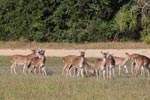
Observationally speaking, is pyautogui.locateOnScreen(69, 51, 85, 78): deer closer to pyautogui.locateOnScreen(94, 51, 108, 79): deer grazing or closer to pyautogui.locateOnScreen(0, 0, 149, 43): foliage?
pyautogui.locateOnScreen(94, 51, 108, 79): deer grazing

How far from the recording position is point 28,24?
150 feet

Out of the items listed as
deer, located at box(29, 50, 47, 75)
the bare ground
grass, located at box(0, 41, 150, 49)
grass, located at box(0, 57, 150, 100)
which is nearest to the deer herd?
deer, located at box(29, 50, 47, 75)

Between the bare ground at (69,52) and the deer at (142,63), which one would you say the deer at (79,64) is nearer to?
the deer at (142,63)

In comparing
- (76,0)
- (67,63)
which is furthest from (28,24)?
(67,63)

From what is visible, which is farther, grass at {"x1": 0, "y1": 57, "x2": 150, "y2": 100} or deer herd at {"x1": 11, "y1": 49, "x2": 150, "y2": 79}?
deer herd at {"x1": 11, "y1": 49, "x2": 150, "y2": 79}

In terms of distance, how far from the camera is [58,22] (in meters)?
45.4

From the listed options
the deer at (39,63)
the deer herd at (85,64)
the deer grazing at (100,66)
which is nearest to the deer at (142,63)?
the deer herd at (85,64)

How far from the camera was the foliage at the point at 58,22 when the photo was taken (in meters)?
45.3

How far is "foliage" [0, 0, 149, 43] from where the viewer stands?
4528 cm

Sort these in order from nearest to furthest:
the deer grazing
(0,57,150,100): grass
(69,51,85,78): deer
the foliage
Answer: (0,57,150,100): grass
the deer grazing
(69,51,85,78): deer
the foliage

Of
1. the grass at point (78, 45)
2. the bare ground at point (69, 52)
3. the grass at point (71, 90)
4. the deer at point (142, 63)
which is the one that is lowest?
the bare ground at point (69, 52)

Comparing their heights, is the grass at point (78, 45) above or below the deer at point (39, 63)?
below

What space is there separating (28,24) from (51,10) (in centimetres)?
228

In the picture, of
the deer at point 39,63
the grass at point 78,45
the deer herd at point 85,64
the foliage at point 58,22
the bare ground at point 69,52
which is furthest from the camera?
the foliage at point 58,22
